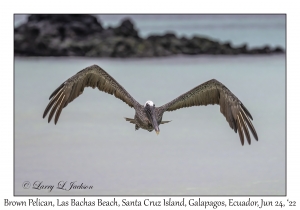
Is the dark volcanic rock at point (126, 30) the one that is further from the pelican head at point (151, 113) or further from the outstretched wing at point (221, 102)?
the pelican head at point (151, 113)

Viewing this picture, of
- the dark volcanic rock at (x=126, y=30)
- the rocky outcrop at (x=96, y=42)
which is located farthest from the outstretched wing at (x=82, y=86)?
the dark volcanic rock at (x=126, y=30)

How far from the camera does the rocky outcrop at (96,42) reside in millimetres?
25172

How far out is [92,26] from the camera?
2653cm

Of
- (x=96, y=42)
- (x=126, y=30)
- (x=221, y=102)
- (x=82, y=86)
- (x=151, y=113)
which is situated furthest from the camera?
(x=126, y=30)

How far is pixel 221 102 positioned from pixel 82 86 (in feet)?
10.1

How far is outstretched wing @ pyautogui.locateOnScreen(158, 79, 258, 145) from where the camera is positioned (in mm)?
11453

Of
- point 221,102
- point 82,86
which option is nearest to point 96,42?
point 82,86

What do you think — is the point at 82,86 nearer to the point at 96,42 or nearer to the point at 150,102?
the point at 150,102

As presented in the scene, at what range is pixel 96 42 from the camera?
25.6 metres

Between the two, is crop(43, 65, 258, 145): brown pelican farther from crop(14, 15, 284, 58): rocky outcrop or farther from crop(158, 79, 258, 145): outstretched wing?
crop(14, 15, 284, 58): rocky outcrop

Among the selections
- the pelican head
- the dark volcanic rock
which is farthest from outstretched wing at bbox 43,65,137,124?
the dark volcanic rock
